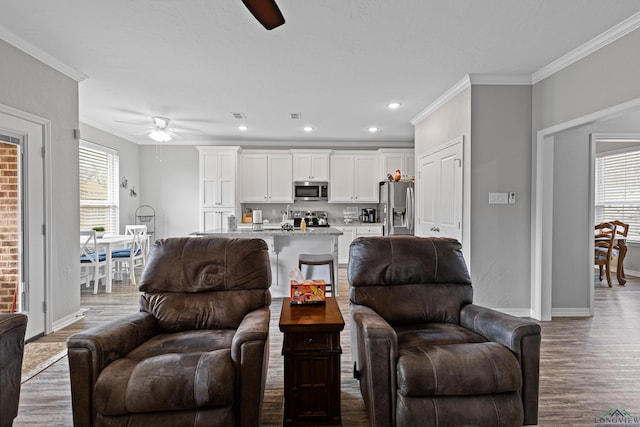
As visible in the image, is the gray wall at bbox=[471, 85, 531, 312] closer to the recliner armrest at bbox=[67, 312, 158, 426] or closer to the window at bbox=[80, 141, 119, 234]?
the recliner armrest at bbox=[67, 312, 158, 426]

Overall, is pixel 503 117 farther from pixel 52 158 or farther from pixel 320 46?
pixel 52 158

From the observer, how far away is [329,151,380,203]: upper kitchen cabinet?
7.30 m

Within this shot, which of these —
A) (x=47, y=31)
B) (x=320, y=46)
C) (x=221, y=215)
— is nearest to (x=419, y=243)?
(x=320, y=46)

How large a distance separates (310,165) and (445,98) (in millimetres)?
3384

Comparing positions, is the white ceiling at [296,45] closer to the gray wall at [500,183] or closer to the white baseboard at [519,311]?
the gray wall at [500,183]

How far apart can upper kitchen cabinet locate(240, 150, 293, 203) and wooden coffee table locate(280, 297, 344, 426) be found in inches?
218

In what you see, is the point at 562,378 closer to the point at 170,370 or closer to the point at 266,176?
the point at 170,370

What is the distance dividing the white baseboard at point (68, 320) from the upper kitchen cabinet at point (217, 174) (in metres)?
3.35

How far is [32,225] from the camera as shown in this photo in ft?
10.7

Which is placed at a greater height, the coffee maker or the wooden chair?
the coffee maker

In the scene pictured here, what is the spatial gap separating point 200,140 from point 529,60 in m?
5.92

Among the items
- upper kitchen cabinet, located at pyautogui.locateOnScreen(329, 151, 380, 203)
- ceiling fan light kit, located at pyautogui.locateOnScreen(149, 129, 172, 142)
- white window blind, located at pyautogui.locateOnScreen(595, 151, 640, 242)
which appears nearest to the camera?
ceiling fan light kit, located at pyautogui.locateOnScreen(149, 129, 172, 142)

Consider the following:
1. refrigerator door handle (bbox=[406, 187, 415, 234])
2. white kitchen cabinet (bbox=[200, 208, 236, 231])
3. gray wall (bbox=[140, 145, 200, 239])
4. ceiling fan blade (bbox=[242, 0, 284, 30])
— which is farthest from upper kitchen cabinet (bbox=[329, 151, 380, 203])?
ceiling fan blade (bbox=[242, 0, 284, 30])

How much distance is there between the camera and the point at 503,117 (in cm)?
384
